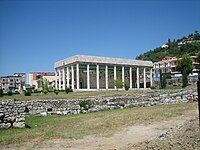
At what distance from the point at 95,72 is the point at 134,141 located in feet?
227

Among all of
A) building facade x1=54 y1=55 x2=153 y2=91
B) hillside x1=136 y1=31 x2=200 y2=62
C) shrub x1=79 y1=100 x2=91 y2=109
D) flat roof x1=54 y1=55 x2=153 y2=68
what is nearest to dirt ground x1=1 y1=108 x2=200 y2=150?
shrub x1=79 y1=100 x2=91 y2=109

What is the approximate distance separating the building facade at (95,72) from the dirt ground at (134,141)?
58.8m

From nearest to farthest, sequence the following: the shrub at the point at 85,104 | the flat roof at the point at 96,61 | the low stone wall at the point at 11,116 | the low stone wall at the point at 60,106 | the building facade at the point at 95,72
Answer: the low stone wall at the point at 11,116
the low stone wall at the point at 60,106
the shrub at the point at 85,104
the flat roof at the point at 96,61
the building facade at the point at 95,72

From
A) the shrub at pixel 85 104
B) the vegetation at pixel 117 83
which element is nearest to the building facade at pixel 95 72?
the vegetation at pixel 117 83

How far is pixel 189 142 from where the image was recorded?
7.41m

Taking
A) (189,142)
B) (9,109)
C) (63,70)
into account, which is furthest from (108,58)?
(189,142)

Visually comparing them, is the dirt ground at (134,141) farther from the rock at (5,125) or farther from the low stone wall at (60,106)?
the low stone wall at (60,106)

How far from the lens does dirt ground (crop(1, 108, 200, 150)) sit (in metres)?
7.58

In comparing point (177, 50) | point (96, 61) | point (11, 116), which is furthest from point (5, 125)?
point (177, 50)

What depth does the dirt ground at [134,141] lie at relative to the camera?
7577 millimetres

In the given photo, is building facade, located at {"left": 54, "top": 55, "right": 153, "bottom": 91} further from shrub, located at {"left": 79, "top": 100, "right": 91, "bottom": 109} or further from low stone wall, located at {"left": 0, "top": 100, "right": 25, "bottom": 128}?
low stone wall, located at {"left": 0, "top": 100, "right": 25, "bottom": 128}

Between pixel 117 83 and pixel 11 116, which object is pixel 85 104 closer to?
pixel 11 116

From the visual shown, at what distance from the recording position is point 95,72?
7931 centimetres

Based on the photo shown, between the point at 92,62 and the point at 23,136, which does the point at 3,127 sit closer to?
the point at 23,136
